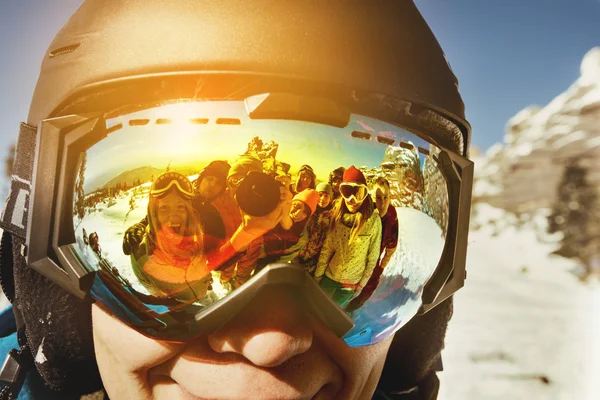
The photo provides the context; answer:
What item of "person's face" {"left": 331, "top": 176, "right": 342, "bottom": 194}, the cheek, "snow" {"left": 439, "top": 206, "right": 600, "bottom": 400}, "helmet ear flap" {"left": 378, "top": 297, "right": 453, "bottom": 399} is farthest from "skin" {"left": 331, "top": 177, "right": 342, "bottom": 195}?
"helmet ear flap" {"left": 378, "top": 297, "right": 453, "bottom": 399}

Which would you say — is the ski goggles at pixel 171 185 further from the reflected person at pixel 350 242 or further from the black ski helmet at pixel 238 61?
the reflected person at pixel 350 242

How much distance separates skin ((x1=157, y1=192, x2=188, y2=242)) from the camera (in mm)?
839

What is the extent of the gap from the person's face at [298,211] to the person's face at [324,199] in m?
0.03

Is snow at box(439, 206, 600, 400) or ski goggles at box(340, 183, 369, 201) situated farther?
snow at box(439, 206, 600, 400)

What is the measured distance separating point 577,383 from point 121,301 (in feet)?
9.96

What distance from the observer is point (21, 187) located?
3.67 ft

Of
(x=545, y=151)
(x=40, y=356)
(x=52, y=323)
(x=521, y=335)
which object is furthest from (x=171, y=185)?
(x=545, y=151)

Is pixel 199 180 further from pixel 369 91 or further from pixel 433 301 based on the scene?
pixel 433 301

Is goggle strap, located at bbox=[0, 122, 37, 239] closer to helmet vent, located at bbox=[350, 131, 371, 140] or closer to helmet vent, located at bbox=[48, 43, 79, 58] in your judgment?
helmet vent, located at bbox=[48, 43, 79, 58]

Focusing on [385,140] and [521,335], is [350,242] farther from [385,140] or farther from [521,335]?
[521,335]

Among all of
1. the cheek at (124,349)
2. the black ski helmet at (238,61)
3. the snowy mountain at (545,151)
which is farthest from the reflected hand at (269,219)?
the snowy mountain at (545,151)

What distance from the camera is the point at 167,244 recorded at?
860 millimetres

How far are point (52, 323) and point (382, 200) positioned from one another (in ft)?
2.98

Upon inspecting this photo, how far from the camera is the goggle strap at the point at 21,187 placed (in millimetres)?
1104
